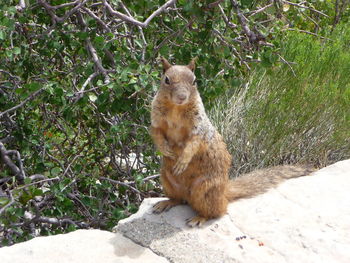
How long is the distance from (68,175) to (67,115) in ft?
Answer: 2.80

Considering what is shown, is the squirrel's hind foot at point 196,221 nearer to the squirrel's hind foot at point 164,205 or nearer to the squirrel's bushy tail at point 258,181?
the squirrel's hind foot at point 164,205

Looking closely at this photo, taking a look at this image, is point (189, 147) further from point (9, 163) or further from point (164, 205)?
point (9, 163)

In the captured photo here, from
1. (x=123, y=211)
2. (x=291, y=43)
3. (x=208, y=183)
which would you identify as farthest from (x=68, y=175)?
(x=291, y=43)

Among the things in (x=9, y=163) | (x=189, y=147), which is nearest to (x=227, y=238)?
(x=189, y=147)

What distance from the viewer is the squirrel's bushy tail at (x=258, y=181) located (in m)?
3.95

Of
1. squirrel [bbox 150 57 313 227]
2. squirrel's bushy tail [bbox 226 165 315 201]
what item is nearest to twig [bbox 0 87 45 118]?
squirrel [bbox 150 57 313 227]

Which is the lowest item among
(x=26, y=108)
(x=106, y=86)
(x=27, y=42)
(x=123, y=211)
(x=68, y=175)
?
(x=123, y=211)

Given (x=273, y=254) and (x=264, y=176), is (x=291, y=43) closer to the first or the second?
(x=264, y=176)

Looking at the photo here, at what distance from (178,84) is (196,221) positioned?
1.03 m

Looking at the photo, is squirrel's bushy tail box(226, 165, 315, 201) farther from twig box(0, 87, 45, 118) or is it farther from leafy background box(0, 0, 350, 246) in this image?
twig box(0, 87, 45, 118)

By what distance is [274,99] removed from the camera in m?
5.34

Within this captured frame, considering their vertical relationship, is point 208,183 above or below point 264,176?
above

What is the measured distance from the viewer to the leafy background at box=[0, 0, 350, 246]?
3.76 meters

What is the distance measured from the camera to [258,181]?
4066mm
